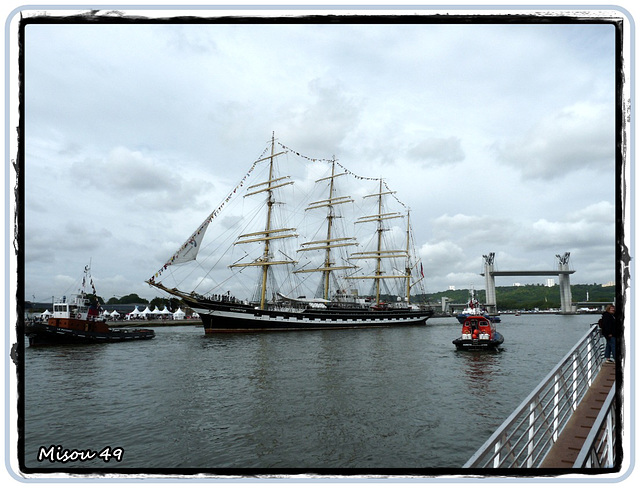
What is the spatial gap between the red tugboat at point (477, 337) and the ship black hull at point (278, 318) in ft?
80.9

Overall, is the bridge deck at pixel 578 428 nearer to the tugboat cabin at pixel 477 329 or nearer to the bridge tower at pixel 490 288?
the tugboat cabin at pixel 477 329

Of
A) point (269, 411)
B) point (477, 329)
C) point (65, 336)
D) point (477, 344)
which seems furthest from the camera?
point (65, 336)

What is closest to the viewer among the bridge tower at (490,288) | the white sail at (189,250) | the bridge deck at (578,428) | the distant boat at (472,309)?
the bridge deck at (578,428)

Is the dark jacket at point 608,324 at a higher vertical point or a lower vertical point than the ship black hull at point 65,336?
higher

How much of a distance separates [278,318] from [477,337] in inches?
1024

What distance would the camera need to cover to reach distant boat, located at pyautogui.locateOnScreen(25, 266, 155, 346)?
35531 mm

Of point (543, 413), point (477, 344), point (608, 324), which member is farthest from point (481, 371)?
point (543, 413)

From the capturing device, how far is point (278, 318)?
5094 cm

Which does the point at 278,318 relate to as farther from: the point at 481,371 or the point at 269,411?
the point at 269,411

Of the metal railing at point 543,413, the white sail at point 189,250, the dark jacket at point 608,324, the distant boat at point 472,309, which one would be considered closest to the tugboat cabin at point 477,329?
the distant boat at point 472,309

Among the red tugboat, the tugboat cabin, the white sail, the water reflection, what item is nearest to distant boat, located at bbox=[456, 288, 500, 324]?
the tugboat cabin

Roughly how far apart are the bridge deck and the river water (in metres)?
1.57

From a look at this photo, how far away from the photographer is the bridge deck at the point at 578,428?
4.40 m

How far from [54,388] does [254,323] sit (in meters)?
31.9
